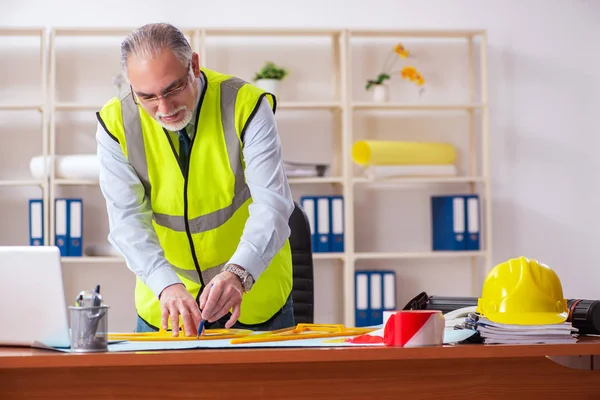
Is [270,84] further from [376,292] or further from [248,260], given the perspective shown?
[248,260]

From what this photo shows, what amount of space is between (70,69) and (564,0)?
2.82 metres

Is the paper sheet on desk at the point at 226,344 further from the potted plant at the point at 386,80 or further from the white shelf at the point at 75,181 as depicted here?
the potted plant at the point at 386,80

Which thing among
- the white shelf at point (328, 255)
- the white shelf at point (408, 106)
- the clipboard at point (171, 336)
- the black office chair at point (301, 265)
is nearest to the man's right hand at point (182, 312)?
the clipboard at point (171, 336)

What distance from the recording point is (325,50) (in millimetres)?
4590

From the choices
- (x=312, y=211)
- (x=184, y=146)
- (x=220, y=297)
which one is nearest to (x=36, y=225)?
(x=312, y=211)

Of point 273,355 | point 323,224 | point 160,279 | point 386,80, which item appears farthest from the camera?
point 386,80

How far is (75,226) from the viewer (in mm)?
4172

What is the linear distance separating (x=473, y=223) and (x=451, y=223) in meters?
0.11

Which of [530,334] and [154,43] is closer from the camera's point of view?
[530,334]

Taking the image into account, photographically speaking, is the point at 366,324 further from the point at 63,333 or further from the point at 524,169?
the point at 63,333

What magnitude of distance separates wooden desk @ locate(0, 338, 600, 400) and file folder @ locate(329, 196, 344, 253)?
277cm

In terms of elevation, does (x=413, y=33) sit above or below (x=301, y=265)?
above

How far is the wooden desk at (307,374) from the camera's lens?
1375 mm

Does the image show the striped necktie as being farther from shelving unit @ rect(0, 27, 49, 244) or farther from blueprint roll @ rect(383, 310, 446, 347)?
shelving unit @ rect(0, 27, 49, 244)
